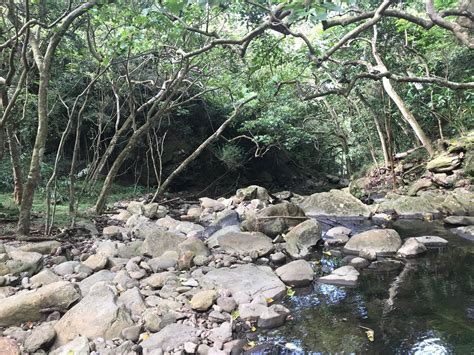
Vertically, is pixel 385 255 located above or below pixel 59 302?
below

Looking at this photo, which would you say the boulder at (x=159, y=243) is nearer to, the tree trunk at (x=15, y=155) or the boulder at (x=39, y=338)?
the boulder at (x=39, y=338)

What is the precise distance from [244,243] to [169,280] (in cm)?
204

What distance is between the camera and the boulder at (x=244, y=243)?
6525 mm

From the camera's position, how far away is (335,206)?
33.7 feet

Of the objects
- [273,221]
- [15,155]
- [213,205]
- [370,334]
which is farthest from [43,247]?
[213,205]

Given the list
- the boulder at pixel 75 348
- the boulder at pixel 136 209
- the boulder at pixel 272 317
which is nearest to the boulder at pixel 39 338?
the boulder at pixel 75 348

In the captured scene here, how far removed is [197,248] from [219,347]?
2.69 meters

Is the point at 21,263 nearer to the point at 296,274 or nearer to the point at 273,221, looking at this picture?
the point at 296,274

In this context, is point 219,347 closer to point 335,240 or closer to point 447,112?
point 335,240

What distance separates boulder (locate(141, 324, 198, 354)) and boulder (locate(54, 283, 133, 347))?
1.02 ft

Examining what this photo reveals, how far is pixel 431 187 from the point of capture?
11727 millimetres

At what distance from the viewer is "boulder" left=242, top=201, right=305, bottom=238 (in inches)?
301

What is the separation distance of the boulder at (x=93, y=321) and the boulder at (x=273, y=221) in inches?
163

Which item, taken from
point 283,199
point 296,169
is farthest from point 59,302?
point 296,169
